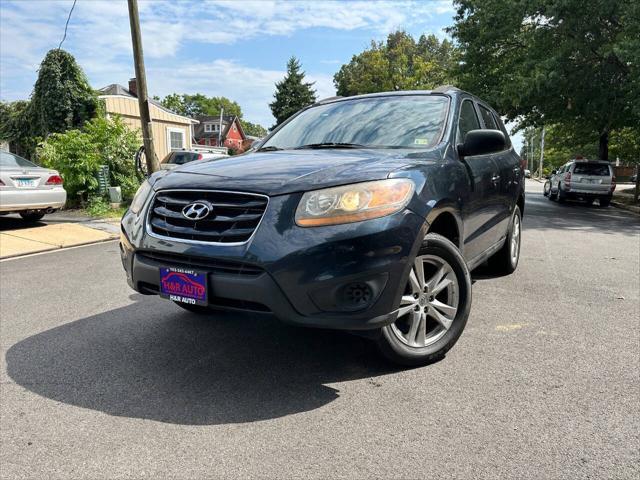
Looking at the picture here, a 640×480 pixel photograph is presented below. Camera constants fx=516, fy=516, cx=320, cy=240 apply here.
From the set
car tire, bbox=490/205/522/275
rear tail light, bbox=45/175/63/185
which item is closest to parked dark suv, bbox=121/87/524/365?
car tire, bbox=490/205/522/275

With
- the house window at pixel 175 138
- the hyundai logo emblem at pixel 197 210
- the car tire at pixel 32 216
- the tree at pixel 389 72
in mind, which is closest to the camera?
the hyundai logo emblem at pixel 197 210

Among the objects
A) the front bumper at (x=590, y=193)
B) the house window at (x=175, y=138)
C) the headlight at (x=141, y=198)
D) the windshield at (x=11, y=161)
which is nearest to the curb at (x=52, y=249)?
the windshield at (x=11, y=161)

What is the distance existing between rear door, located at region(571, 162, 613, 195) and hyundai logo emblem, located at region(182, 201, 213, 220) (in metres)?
18.4

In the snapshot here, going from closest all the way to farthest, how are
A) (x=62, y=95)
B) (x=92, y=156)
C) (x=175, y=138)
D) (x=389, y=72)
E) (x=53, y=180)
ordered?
(x=53, y=180) → (x=92, y=156) → (x=62, y=95) → (x=175, y=138) → (x=389, y=72)

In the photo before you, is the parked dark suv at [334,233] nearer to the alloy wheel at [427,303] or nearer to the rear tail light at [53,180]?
the alloy wheel at [427,303]

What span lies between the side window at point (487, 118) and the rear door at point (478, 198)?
349 millimetres

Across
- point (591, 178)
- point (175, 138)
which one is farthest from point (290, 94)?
point (591, 178)

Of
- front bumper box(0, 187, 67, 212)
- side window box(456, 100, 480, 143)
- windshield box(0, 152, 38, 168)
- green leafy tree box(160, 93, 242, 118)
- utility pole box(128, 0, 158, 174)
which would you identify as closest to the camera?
side window box(456, 100, 480, 143)

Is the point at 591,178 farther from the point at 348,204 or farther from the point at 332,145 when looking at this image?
the point at 348,204

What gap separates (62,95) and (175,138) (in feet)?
27.8

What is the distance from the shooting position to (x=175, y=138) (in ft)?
89.1

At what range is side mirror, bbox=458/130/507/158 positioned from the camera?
359 cm

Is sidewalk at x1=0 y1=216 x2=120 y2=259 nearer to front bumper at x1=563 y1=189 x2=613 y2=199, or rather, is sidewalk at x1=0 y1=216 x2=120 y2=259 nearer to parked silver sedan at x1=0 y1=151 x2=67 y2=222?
parked silver sedan at x1=0 y1=151 x2=67 y2=222

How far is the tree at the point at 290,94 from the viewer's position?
5766 cm
